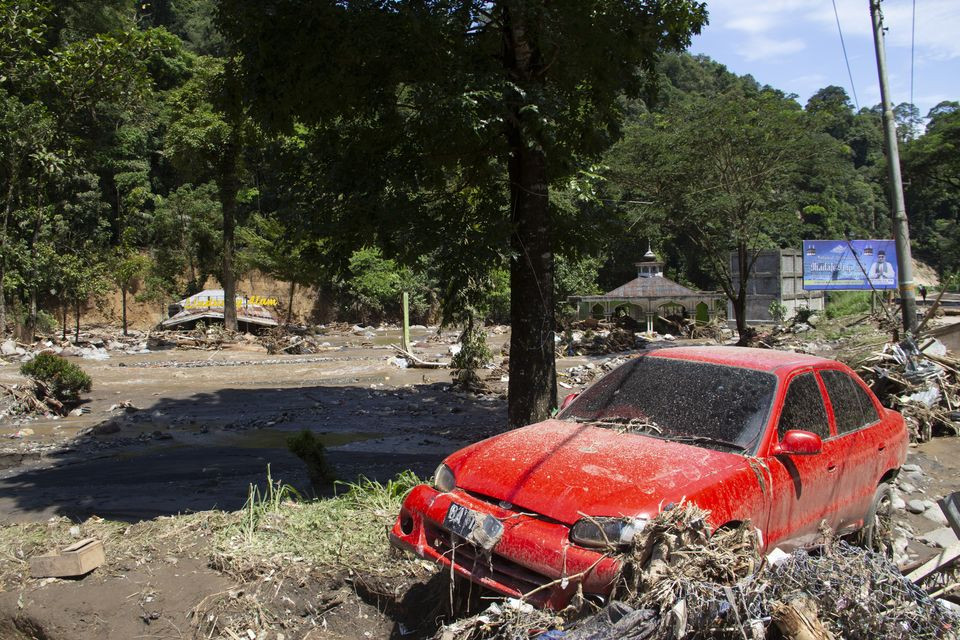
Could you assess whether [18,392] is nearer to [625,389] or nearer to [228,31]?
[228,31]

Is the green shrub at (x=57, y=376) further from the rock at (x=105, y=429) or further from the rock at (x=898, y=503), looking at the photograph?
the rock at (x=898, y=503)

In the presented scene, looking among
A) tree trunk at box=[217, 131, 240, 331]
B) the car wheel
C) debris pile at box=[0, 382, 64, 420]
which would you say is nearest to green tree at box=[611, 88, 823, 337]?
tree trunk at box=[217, 131, 240, 331]

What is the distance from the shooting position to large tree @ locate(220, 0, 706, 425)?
7281 mm

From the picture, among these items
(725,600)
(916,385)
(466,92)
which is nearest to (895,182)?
(916,385)

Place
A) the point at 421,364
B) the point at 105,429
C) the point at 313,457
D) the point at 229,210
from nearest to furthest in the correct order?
the point at 313,457 → the point at 105,429 → the point at 421,364 → the point at 229,210

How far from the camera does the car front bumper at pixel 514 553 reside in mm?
3426

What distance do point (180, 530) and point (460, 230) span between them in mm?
4247

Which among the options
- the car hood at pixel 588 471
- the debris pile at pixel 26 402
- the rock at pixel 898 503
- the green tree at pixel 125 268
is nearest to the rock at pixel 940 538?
the rock at pixel 898 503

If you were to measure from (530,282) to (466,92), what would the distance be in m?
2.10

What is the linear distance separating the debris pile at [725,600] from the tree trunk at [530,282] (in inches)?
171

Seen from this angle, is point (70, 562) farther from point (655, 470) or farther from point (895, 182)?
point (895, 182)

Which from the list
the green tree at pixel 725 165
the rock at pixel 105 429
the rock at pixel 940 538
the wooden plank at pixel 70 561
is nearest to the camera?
the wooden plank at pixel 70 561

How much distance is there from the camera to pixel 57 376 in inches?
577

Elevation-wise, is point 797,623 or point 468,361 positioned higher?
point 797,623
